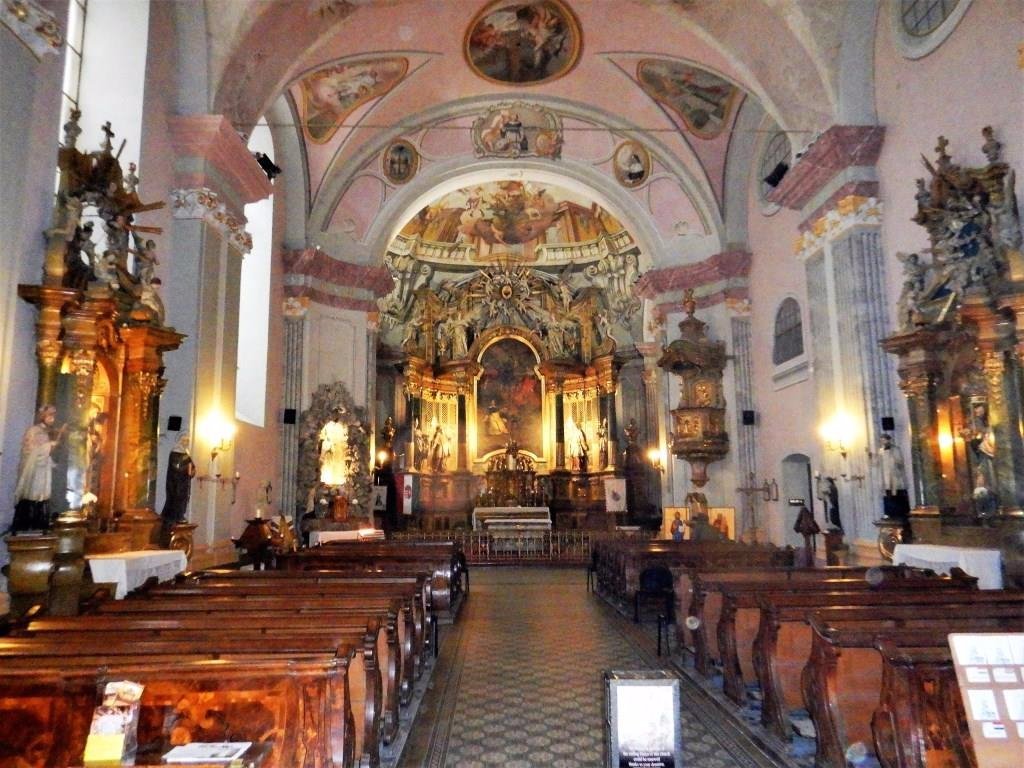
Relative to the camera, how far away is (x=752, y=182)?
15234 millimetres

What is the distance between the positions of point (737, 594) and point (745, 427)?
980cm

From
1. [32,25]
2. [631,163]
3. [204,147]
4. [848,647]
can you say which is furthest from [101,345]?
[631,163]

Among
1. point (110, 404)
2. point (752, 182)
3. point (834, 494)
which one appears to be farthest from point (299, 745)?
point (752, 182)

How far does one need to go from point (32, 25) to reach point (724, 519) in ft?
42.7

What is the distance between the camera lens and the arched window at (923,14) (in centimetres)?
888

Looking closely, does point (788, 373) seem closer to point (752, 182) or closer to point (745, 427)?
point (745, 427)

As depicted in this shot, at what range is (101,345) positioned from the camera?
23.9ft

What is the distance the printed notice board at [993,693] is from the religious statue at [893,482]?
6188mm

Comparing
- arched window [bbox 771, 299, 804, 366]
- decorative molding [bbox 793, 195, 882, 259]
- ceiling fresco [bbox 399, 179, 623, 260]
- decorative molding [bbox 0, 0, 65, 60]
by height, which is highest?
ceiling fresco [bbox 399, 179, 623, 260]

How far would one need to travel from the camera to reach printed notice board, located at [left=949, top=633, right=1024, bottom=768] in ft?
9.80

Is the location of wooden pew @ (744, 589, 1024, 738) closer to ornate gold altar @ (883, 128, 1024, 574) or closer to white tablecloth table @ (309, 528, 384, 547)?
ornate gold altar @ (883, 128, 1024, 574)

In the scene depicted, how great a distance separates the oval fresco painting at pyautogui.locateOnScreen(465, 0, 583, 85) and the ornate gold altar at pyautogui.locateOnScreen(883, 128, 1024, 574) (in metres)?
7.60

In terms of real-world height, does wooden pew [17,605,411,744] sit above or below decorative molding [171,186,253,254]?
below

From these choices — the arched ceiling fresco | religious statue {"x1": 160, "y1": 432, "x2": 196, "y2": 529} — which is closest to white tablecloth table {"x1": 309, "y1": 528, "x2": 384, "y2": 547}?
religious statue {"x1": 160, "y1": 432, "x2": 196, "y2": 529}
